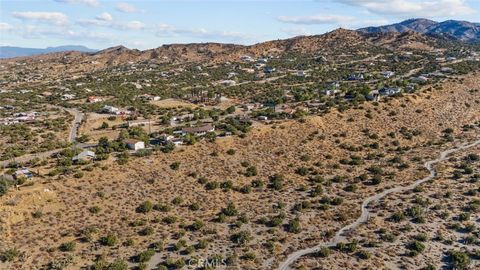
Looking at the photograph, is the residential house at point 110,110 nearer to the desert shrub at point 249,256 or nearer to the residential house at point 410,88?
the desert shrub at point 249,256

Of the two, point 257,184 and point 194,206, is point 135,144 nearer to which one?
point 194,206

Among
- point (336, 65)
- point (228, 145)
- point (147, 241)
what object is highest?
point (336, 65)

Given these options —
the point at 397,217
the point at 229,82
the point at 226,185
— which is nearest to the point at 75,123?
the point at 226,185

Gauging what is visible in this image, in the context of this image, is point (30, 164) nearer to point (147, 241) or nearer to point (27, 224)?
point (27, 224)

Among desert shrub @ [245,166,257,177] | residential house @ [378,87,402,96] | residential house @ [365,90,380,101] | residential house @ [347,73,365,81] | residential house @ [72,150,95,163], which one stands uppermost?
residential house @ [347,73,365,81]

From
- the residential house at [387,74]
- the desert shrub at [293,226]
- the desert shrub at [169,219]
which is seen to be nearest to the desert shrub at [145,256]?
the desert shrub at [169,219]

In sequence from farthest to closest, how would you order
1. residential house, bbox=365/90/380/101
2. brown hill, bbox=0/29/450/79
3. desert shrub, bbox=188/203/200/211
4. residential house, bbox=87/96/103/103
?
1. brown hill, bbox=0/29/450/79
2. residential house, bbox=87/96/103/103
3. residential house, bbox=365/90/380/101
4. desert shrub, bbox=188/203/200/211

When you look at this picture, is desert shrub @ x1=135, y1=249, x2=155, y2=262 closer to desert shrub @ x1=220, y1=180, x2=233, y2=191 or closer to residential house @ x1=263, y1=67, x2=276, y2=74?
desert shrub @ x1=220, y1=180, x2=233, y2=191

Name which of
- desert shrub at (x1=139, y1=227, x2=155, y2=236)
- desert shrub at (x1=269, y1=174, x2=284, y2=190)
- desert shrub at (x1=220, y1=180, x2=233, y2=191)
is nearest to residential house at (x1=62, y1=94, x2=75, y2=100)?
desert shrub at (x1=220, y1=180, x2=233, y2=191)

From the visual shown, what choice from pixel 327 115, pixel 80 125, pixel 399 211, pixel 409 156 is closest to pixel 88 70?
pixel 80 125
